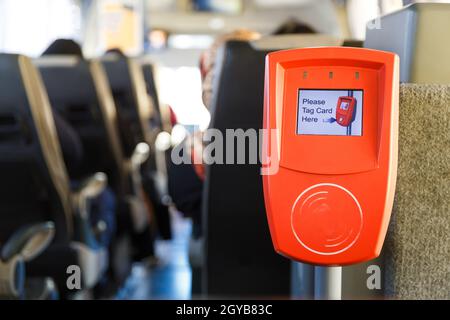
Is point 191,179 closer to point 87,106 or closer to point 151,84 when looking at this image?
point 87,106

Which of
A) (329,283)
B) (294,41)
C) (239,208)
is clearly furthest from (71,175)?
(329,283)

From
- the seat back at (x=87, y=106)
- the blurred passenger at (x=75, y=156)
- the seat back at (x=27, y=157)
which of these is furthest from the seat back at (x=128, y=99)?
the seat back at (x=27, y=157)

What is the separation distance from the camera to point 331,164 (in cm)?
82

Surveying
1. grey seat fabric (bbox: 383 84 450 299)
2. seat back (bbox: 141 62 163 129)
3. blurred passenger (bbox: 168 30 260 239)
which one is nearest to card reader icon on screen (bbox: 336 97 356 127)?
grey seat fabric (bbox: 383 84 450 299)

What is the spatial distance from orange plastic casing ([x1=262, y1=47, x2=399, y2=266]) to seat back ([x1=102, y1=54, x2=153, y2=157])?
107 inches

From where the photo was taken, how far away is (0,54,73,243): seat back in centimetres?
190

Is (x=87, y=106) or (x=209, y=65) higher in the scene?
(x=209, y=65)

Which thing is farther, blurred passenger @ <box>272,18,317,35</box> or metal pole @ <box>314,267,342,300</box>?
blurred passenger @ <box>272,18,317,35</box>

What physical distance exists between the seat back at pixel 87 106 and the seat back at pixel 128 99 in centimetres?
40

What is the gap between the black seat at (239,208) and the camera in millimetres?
1713

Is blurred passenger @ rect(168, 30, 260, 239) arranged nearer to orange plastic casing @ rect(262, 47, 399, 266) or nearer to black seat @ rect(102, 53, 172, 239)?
black seat @ rect(102, 53, 172, 239)

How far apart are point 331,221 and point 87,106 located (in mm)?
2188

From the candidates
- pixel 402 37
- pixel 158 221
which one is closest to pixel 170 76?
pixel 158 221
